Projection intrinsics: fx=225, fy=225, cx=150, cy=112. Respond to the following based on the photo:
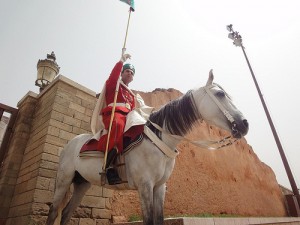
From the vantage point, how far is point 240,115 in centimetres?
283

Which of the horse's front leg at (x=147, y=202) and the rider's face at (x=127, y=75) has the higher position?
the rider's face at (x=127, y=75)

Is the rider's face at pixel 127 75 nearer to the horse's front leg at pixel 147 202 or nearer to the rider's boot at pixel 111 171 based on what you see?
the rider's boot at pixel 111 171

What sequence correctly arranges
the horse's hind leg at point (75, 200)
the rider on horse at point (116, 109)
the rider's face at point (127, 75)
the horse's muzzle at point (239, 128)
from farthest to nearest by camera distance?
the rider's face at point (127, 75)
the horse's hind leg at point (75, 200)
the rider on horse at point (116, 109)
the horse's muzzle at point (239, 128)

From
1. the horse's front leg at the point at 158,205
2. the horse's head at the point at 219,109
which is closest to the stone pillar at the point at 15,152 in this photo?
the horse's front leg at the point at 158,205

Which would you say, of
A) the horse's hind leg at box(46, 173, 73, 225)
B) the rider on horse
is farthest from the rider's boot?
the horse's hind leg at box(46, 173, 73, 225)

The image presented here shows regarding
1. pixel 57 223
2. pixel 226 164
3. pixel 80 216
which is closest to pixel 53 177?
pixel 80 216

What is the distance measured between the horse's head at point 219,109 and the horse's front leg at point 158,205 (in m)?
1.17

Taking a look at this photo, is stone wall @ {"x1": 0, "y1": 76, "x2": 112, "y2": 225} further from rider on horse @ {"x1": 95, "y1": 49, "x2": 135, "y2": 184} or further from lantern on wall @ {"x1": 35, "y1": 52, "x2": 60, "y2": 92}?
rider on horse @ {"x1": 95, "y1": 49, "x2": 135, "y2": 184}

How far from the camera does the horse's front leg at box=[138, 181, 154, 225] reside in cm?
262

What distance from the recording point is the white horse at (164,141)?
275 centimetres

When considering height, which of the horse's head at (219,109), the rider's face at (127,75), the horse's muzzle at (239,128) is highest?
the rider's face at (127,75)

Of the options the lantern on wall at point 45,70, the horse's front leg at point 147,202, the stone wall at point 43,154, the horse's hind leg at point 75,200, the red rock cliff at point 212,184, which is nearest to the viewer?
the horse's front leg at point 147,202

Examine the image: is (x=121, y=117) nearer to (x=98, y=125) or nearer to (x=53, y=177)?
(x=98, y=125)

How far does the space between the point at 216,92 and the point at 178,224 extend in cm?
213
